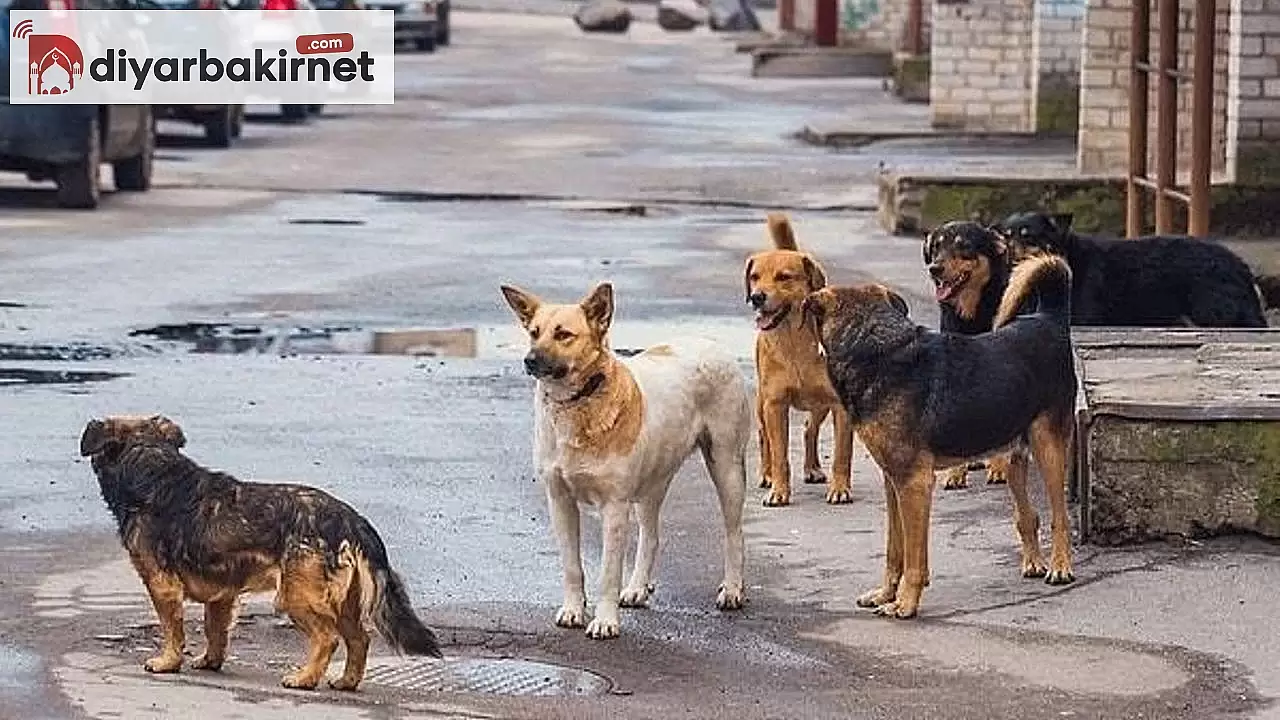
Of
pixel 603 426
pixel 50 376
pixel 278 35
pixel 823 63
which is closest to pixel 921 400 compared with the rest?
pixel 603 426

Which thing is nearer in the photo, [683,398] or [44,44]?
[683,398]

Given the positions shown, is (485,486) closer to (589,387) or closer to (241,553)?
(589,387)

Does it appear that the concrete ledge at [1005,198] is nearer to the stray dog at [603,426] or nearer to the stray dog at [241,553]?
the stray dog at [603,426]

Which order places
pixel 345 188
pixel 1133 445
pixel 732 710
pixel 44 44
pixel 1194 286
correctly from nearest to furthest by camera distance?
pixel 732 710 < pixel 1133 445 < pixel 1194 286 < pixel 44 44 < pixel 345 188

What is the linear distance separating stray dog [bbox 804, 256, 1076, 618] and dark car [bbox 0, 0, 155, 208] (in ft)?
40.3

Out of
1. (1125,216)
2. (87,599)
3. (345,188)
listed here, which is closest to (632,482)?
(87,599)

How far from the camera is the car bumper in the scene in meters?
20.1

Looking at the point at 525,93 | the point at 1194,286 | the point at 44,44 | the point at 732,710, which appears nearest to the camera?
the point at 732,710

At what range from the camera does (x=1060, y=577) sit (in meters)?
9.06

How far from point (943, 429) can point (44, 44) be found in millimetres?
12639

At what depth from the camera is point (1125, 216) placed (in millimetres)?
18234

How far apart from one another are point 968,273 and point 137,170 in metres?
13.6

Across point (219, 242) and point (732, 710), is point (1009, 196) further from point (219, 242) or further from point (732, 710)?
point (732, 710)

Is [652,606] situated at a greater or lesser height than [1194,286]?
lesser
